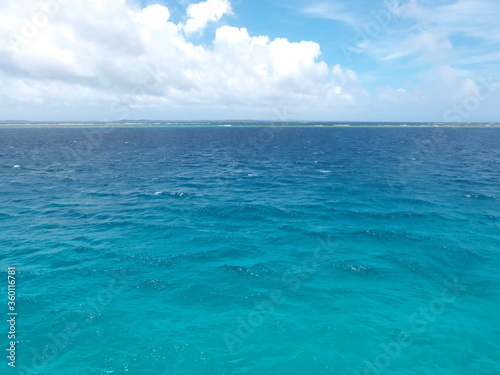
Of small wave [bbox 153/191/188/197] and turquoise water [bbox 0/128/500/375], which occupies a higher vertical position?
small wave [bbox 153/191/188/197]

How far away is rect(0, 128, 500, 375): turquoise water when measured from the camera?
2011cm

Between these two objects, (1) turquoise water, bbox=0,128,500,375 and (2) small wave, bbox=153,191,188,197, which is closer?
(1) turquoise water, bbox=0,128,500,375

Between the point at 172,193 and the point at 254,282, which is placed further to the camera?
the point at 172,193

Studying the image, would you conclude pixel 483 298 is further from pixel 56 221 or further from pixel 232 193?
pixel 56 221

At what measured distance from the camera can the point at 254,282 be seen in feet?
93.4

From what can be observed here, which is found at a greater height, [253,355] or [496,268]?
[496,268]

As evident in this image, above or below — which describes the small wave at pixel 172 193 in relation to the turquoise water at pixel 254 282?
above

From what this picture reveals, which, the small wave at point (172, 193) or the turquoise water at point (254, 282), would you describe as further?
the small wave at point (172, 193)

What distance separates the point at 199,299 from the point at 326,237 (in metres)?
19.2

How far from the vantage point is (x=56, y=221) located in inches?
1682

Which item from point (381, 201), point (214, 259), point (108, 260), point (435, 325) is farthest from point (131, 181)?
point (435, 325)

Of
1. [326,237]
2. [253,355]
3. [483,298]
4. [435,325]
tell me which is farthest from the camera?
[326,237]

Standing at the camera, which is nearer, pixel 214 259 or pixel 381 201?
pixel 214 259

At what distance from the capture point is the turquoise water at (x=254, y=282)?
66.0 feet
